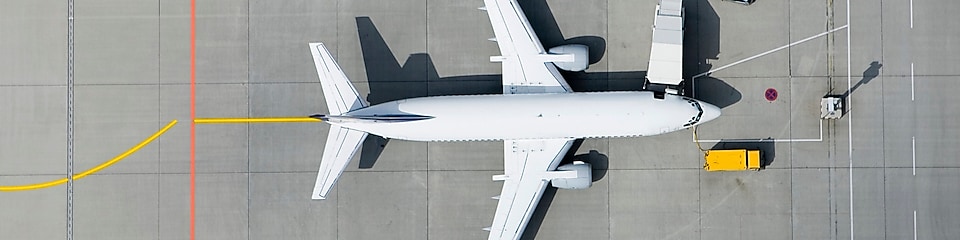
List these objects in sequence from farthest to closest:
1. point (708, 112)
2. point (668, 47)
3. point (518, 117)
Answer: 1. point (668, 47)
2. point (708, 112)
3. point (518, 117)

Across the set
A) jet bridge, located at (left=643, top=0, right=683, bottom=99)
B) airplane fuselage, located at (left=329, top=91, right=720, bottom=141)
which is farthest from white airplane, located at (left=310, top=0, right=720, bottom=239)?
jet bridge, located at (left=643, top=0, right=683, bottom=99)

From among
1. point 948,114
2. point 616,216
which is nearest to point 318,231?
point 616,216

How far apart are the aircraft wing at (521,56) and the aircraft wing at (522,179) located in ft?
2.33

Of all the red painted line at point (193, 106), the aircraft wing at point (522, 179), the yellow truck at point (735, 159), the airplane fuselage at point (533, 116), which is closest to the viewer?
the airplane fuselage at point (533, 116)

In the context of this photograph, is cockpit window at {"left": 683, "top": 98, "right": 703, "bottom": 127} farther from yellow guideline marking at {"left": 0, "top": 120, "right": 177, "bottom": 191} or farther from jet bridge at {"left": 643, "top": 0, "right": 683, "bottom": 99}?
yellow guideline marking at {"left": 0, "top": 120, "right": 177, "bottom": 191}

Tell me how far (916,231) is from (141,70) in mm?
10406

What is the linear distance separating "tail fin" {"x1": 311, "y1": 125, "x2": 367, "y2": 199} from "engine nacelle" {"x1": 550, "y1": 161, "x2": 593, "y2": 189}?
248 centimetres

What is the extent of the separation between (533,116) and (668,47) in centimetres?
187

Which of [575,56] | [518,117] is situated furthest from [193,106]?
[575,56]

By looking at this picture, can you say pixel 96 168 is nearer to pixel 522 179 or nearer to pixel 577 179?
pixel 522 179

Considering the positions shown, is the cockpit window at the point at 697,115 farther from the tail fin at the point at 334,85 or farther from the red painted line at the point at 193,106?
the red painted line at the point at 193,106

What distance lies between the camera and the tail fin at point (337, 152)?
7.82 m

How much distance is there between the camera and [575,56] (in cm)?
800

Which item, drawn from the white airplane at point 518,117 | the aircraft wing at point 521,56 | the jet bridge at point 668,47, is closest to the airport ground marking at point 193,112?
the white airplane at point 518,117
